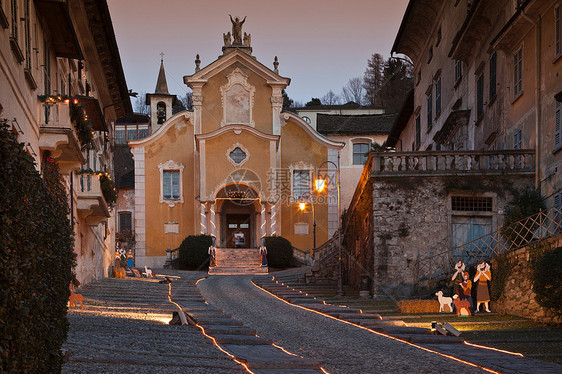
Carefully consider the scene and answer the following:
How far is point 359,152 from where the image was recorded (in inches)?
2530

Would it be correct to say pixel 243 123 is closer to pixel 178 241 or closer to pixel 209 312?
pixel 178 241

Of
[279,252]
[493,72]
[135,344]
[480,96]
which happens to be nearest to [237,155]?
[279,252]

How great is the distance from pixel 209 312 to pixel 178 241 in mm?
32897

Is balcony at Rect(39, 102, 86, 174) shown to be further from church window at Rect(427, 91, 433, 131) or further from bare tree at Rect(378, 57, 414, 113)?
bare tree at Rect(378, 57, 414, 113)

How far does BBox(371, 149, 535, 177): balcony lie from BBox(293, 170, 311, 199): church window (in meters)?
27.2

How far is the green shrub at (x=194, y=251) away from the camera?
1901 inches

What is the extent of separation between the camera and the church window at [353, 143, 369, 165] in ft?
209

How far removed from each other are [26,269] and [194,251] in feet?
136

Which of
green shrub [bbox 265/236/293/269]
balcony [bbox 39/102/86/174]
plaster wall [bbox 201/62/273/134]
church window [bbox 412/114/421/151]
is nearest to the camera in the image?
balcony [bbox 39/102/86/174]

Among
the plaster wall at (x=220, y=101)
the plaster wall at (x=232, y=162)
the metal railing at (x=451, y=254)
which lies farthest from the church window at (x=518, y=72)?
the plaster wall at (x=220, y=101)

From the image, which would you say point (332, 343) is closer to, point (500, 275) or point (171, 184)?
point (500, 275)

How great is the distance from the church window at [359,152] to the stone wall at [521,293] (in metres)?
42.4

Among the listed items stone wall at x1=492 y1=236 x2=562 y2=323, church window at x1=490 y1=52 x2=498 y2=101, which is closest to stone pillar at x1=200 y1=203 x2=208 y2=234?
church window at x1=490 y1=52 x2=498 y2=101

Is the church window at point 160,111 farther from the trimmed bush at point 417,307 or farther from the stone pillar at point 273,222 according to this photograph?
the trimmed bush at point 417,307
